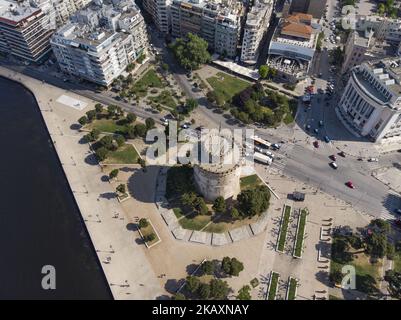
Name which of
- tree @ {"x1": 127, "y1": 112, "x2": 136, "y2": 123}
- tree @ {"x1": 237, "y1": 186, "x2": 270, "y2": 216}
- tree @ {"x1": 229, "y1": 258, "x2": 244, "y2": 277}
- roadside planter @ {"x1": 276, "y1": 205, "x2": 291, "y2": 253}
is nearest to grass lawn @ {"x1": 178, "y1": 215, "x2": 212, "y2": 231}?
tree @ {"x1": 237, "y1": 186, "x2": 270, "y2": 216}

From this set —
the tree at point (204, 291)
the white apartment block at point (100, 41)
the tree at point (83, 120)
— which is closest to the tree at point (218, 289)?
the tree at point (204, 291)

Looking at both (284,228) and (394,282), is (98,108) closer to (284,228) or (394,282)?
(284,228)

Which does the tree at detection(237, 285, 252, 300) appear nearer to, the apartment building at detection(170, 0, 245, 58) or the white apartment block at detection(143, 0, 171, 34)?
the apartment building at detection(170, 0, 245, 58)

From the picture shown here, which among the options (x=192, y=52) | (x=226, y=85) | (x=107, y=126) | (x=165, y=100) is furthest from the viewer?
(x=226, y=85)

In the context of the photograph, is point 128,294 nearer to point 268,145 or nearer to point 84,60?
point 268,145

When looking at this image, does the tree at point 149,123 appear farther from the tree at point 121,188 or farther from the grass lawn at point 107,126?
the tree at point 121,188

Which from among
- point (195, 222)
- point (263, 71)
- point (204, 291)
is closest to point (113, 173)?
point (195, 222)
